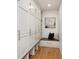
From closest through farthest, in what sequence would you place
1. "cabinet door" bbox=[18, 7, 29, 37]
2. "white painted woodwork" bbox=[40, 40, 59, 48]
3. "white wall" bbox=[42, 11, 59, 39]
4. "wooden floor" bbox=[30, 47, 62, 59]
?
1. "cabinet door" bbox=[18, 7, 29, 37]
2. "wooden floor" bbox=[30, 47, 62, 59]
3. "white painted woodwork" bbox=[40, 40, 59, 48]
4. "white wall" bbox=[42, 11, 59, 39]

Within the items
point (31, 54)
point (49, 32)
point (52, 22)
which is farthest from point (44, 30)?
point (31, 54)

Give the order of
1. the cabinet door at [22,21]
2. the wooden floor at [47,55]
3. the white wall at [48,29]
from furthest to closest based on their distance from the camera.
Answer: the white wall at [48,29] < the wooden floor at [47,55] < the cabinet door at [22,21]

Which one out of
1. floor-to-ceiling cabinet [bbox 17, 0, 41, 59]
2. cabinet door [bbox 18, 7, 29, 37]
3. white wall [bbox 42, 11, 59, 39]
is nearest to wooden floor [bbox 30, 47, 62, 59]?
floor-to-ceiling cabinet [bbox 17, 0, 41, 59]

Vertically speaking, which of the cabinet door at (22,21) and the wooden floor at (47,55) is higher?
the cabinet door at (22,21)

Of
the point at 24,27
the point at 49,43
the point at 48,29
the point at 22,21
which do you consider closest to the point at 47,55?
the point at 49,43

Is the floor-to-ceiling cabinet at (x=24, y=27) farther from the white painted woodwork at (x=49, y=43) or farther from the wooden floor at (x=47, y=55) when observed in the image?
the white painted woodwork at (x=49, y=43)

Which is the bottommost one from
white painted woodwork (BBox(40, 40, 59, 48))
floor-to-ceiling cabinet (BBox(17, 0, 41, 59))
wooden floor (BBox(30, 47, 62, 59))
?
wooden floor (BBox(30, 47, 62, 59))

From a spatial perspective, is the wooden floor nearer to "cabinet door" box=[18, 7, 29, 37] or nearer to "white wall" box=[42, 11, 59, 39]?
"cabinet door" box=[18, 7, 29, 37]

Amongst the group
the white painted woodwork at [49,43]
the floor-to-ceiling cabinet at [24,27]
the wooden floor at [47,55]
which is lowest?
the wooden floor at [47,55]

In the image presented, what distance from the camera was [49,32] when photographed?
18.9 ft

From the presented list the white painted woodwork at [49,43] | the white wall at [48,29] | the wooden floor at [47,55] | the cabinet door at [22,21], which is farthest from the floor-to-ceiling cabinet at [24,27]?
the white wall at [48,29]

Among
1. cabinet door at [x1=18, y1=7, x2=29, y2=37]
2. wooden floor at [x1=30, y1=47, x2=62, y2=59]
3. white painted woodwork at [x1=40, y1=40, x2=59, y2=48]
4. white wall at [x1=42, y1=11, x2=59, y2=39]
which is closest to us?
cabinet door at [x1=18, y1=7, x2=29, y2=37]
